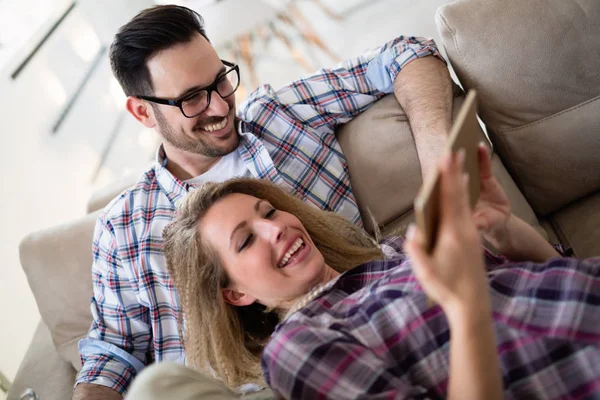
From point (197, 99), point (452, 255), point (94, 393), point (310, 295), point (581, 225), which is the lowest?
point (581, 225)

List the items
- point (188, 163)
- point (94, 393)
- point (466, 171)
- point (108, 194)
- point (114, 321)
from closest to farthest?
point (466, 171) < point (94, 393) < point (114, 321) < point (188, 163) < point (108, 194)

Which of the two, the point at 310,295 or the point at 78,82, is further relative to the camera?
the point at 78,82

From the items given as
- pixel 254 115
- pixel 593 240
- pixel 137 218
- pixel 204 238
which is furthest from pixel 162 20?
pixel 593 240

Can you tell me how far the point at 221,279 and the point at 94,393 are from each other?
476 millimetres

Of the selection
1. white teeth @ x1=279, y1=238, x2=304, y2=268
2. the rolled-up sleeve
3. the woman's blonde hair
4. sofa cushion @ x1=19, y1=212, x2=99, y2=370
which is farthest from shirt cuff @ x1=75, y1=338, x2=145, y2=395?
white teeth @ x1=279, y1=238, x2=304, y2=268

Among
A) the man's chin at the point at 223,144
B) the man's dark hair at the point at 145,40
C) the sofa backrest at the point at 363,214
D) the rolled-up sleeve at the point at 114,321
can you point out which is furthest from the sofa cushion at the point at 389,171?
the rolled-up sleeve at the point at 114,321

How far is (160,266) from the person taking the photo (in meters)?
1.45

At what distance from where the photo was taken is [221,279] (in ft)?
3.92

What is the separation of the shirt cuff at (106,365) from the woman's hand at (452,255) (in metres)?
1.02

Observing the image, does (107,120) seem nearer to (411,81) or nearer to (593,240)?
(411,81)

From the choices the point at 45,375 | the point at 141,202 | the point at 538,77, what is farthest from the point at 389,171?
the point at 45,375

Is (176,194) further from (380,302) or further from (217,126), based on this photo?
(380,302)

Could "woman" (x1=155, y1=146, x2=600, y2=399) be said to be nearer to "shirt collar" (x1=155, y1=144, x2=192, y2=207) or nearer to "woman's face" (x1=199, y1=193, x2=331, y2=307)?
"woman's face" (x1=199, y1=193, x2=331, y2=307)

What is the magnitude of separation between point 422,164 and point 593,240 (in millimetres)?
447
